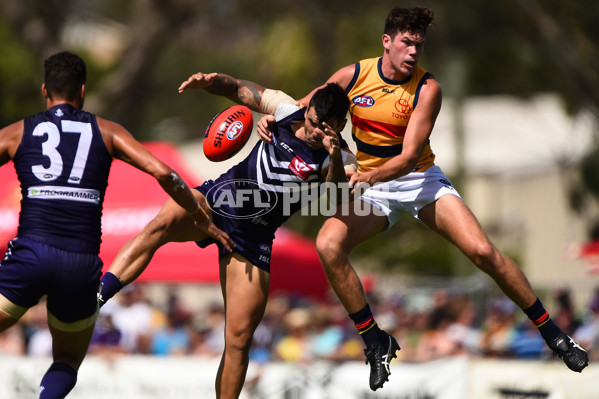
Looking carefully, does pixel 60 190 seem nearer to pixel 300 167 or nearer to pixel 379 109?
pixel 300 167

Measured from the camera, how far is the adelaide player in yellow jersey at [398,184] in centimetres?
636

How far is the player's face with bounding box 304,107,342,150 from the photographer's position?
612 cm

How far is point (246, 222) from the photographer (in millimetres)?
6621

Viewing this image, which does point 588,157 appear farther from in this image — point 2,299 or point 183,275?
point 2,299

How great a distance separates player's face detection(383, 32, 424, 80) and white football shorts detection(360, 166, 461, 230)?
0.78 m

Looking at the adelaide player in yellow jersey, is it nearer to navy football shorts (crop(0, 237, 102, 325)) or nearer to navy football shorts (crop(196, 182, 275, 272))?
navy football shorts (crop(196, 182, 275, 272))

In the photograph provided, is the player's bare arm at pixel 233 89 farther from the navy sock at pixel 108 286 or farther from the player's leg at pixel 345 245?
the navy sock at pixel 108 286

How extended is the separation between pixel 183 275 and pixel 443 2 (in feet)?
46.5

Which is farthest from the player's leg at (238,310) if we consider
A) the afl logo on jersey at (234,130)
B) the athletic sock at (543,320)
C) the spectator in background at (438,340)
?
the spectator in background at (438,340)

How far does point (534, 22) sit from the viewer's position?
14.3m

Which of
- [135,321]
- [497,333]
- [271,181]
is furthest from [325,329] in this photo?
[271,181]

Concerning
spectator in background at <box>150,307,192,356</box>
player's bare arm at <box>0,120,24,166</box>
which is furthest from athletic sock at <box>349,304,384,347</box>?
spectator in background at <box>150,307,192,356</box>

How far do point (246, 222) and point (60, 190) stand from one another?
1.53 metres

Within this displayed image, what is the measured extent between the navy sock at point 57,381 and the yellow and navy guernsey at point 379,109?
2.48 m
